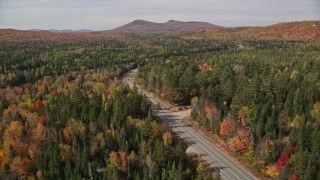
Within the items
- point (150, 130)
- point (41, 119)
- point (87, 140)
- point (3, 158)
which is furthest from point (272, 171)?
point (41, 119)

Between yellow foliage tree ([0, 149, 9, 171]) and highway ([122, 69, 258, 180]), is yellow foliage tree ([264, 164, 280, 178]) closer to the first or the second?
highway ([122, 69, 258, 180])

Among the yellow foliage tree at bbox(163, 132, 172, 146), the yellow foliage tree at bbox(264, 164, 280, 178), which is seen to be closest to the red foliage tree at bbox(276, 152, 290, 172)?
the yellow foliage tree at bbox(264, 164, 280, 178)

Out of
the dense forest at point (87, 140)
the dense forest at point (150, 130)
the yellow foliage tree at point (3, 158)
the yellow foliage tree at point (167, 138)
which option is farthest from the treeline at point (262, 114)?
the yellow foliage tree at point (3, 158)

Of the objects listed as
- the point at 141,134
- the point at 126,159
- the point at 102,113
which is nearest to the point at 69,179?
the point at 126,159

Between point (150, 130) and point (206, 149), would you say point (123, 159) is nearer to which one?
point (150, 130)

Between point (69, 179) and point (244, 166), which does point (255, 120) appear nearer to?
point (244, 166)
